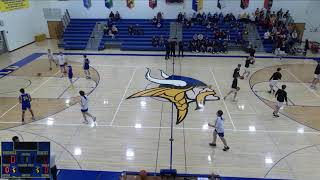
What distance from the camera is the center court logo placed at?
12.4m

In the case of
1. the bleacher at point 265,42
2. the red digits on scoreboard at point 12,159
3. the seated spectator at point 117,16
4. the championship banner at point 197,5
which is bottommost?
the red digits on scoreboard at point 12,159

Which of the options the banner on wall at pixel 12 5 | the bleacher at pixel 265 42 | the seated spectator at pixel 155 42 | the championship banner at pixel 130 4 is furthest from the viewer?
the championship banner at pixel 130 4

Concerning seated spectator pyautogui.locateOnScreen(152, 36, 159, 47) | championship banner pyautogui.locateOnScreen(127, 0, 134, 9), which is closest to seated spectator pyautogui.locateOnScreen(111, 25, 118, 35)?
championship banner pyautogui.locateOnScreen(127, 0, 134, 9)

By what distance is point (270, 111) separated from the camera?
39.2 ft

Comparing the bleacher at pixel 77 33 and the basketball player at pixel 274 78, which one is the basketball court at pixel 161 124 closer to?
the basketball player at pixel 274 78

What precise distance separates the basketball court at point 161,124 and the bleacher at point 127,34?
5.51 meters

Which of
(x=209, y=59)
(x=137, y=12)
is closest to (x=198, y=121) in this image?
(x=209, y=59)

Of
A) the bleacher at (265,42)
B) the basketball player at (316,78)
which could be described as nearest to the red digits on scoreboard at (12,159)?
the basketball player at (316,78)

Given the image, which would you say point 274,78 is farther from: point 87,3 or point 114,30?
point 87,3

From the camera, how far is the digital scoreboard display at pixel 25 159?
5.82m

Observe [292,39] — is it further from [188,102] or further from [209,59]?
[188,102]

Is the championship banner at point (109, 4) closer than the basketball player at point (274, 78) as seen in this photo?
No

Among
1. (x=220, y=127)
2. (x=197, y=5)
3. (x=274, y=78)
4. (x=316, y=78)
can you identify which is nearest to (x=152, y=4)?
(x=197, y=5)

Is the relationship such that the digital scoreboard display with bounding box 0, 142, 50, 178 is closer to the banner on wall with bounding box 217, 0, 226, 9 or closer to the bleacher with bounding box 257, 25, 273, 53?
the bleacher with bounding box 257, 25, 273, 53
